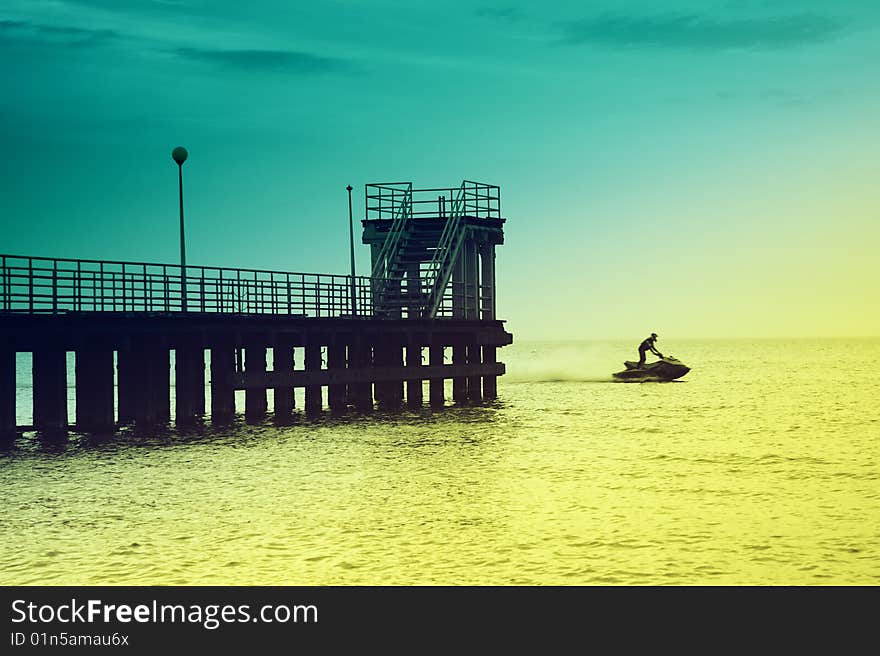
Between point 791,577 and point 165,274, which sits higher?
point 165,274

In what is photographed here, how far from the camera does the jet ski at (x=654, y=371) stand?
68938 millimetres

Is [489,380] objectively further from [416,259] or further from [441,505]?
[441,505]

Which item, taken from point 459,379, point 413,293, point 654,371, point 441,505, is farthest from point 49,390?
point 654,371

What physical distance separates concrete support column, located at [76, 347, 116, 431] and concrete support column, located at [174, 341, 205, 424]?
274cm

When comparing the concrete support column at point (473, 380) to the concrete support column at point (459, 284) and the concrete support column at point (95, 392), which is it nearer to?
the concrete support column at point (459, 284)

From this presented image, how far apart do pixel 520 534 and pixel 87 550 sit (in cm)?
676

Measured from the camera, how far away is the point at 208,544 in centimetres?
1698

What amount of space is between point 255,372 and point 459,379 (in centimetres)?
1475

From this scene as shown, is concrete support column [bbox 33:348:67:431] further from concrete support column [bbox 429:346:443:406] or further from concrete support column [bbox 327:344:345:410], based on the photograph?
concrete support column [bbox 429:346:443:406]

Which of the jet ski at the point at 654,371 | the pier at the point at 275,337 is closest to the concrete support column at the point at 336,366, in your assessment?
the pier at the point at 275,337

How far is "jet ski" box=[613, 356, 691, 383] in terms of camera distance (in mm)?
68938
